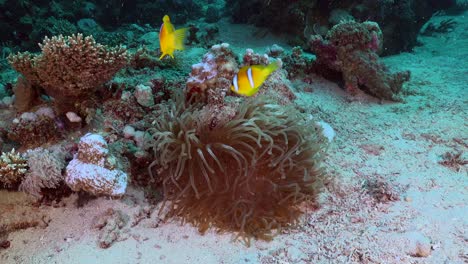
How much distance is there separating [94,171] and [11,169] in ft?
2.50

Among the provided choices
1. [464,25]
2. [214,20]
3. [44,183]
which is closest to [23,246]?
[44,183]

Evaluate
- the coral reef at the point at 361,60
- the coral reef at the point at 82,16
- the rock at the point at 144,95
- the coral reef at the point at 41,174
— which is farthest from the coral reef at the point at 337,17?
the coral reef at the point at 41,174

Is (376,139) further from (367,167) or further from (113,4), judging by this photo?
(113,4)

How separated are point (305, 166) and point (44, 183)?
8.18ft

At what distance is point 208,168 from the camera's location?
311cm

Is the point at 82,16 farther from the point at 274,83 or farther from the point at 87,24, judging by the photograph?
the point at 274,83

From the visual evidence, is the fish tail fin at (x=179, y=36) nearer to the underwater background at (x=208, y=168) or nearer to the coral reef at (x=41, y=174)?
the underwater background at (x=208, y=168)

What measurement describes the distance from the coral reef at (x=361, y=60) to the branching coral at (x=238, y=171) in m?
2.80

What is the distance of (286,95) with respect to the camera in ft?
15.1

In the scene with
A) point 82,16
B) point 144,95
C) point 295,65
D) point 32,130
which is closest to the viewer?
point 32,130

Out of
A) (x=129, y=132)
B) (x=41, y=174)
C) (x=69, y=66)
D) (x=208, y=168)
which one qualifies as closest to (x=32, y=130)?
(x=69, y=66)

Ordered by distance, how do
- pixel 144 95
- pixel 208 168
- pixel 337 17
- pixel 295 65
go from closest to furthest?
pixel 208 168
pixel 144 95
pixel 295 65
pixel 337 17

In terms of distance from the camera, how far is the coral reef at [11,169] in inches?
123

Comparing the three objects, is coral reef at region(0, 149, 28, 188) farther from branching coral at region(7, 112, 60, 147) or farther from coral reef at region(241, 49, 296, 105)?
coral reef at region(241, 49, 296, 105)
